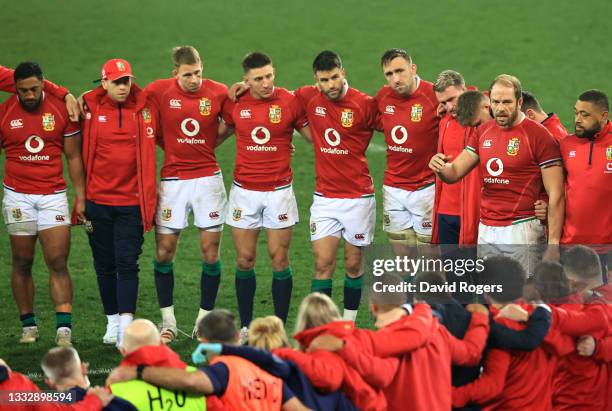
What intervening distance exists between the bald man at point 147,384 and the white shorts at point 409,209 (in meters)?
4.10

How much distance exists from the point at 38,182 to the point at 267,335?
12.9 ft

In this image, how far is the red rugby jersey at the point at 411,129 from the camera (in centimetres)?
957

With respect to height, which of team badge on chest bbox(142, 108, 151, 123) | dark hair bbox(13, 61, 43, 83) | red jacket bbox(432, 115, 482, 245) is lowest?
red jacket bbox(432, 115, 482, 245)

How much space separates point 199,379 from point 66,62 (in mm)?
14541

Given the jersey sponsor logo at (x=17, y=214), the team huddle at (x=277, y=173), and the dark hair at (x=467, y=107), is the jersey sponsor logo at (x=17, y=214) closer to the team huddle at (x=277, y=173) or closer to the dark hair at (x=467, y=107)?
the team huddle at (x=277, y=173)

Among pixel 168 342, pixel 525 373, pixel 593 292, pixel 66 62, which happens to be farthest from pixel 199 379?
pixel 66 62

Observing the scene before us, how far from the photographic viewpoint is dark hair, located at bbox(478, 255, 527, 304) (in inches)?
266

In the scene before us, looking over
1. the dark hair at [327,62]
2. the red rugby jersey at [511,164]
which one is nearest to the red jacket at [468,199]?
the red rugby jersey at [511,164]

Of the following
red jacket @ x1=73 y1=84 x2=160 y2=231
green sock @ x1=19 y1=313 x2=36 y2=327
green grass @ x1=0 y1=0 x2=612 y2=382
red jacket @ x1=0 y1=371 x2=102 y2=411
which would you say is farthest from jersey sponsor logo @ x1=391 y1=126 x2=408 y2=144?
green grass @ x1=0 y1=0 x2=612 y2=382

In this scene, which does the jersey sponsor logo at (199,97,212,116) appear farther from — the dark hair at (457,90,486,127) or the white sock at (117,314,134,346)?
the dark hair at (457,90,486,127)

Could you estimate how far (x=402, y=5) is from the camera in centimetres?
2184

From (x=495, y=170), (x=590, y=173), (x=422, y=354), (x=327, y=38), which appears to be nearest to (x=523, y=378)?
(x=422, y=354)

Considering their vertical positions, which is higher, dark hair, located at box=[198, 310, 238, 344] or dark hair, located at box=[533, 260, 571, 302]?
dark hair, located at box=[533, 260, 571, 302]

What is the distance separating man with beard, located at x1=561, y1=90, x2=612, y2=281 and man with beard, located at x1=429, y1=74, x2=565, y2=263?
0.30ft
